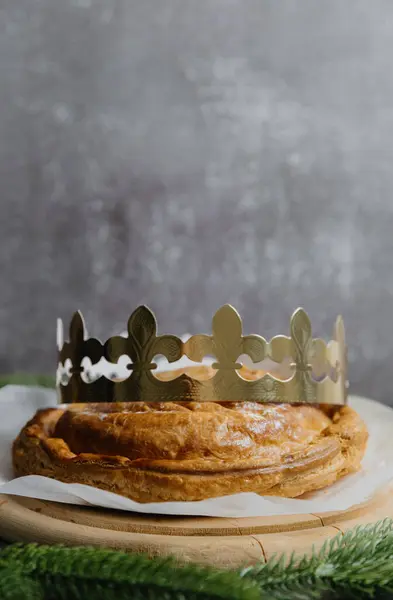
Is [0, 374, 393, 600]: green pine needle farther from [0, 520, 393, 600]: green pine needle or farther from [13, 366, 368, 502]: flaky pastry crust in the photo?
[13, 366, 368, 502]: flaky pastry crust

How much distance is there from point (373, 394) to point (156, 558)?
1729 mm

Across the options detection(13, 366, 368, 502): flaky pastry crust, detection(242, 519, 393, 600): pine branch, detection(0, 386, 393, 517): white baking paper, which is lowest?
detection(242, 519, 393, 600): pine branch

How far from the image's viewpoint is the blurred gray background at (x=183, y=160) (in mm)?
2271

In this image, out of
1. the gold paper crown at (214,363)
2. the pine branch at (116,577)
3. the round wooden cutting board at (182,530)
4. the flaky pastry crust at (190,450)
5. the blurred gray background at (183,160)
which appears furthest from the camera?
the blurred gray background at (183,160)

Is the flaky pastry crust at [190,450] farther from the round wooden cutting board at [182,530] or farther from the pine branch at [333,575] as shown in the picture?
the pine branch at [333,575]

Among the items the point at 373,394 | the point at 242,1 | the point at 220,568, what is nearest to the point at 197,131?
the point at 242,1

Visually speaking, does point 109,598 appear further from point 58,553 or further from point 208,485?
point 208,485

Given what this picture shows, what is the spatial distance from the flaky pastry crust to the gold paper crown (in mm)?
30

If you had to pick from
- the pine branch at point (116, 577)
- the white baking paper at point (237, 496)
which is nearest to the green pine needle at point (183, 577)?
the pine branch at point (116, 577)

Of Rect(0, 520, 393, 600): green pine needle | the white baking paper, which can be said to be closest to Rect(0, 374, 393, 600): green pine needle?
Rect(0, 520, 393, 600): green pine needle

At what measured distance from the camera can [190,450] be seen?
3.19ft

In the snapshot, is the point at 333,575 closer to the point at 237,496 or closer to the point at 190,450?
the point at 237,496

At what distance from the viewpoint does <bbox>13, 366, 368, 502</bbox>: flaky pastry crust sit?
3.03ft

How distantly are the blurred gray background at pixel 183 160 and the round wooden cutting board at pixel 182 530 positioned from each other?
137 cm
